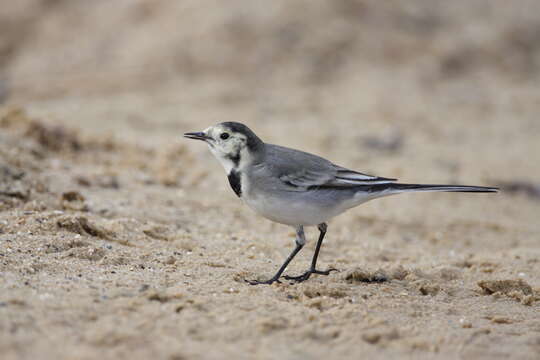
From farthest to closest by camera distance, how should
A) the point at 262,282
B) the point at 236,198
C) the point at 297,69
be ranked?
1. the point at 297,69
2. the point at 236,198
3. the point at 262,282

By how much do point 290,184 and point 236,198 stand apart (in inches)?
117

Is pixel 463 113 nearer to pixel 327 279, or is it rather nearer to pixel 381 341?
pixel 327 279

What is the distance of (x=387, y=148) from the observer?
402 inches

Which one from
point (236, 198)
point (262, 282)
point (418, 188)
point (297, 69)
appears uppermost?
point (297, 69)

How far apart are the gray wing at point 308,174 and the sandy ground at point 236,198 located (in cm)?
71

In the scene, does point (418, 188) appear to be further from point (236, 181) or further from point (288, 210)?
point (236, 181)

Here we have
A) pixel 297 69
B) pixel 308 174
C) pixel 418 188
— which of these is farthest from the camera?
pixel 297 69

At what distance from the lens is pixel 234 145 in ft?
15.7

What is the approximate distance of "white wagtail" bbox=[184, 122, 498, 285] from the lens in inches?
180

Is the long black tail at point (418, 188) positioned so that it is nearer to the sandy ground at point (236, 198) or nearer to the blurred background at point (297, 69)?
the sandy ground at point (236, 198)

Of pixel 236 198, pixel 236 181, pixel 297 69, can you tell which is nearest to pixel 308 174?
pixel 236 181

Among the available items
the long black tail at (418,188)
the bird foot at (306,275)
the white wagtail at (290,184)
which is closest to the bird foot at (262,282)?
the white wagtail at (290,184)

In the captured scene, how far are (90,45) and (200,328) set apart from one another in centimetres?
1084

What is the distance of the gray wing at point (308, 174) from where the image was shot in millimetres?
4641
